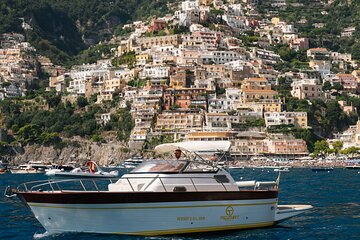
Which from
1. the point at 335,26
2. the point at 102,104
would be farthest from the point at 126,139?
the point at 335,26

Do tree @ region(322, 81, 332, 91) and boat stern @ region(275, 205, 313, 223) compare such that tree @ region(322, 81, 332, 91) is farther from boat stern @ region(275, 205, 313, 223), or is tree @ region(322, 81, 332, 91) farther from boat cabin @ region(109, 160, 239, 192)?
boat cabin @ region(109, 160, 239, 192)

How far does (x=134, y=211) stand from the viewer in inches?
994

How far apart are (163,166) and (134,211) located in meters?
2.60

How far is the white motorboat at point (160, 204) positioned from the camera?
25.2m

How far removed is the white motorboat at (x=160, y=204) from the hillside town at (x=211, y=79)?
291 ft

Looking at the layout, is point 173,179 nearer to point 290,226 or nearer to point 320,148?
point 290,226

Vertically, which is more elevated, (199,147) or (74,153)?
(199,147)

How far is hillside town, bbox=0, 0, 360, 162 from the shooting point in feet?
408

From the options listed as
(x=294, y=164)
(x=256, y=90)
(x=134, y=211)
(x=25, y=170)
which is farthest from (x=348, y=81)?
(x=134, y=211)

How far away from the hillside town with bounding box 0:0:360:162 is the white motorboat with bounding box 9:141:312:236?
88637 millimetres

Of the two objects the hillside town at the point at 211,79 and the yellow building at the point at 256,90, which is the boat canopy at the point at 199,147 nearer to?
the hillside town at the point at 211,79

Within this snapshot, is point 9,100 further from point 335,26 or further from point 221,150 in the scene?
point 221,150

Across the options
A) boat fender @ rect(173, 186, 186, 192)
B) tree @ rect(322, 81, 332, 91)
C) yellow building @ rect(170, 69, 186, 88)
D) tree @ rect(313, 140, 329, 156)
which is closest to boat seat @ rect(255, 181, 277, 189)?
boat fender @ rect(173, 186, 186, 192)

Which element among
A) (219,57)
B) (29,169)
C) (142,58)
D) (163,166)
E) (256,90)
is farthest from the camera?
(219,57)
